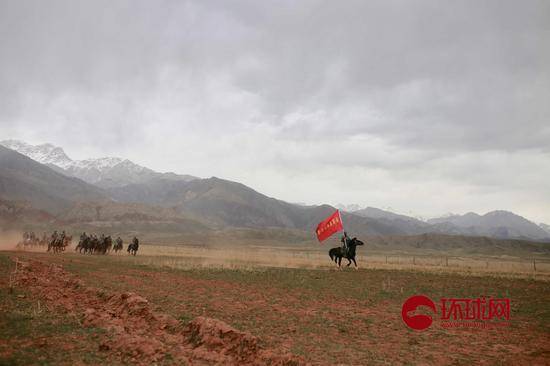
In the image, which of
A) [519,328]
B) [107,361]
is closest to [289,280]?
[519,328]

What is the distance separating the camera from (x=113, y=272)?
78.4ft

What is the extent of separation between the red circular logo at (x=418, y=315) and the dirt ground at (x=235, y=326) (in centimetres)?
37

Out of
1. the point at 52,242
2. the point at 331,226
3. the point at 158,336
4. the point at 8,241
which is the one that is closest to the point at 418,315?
the point at 158,336

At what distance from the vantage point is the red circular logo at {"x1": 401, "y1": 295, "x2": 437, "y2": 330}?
43.9ft

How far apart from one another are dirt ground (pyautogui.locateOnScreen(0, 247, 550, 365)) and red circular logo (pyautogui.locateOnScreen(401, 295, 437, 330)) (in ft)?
1.21

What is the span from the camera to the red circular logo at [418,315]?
43.9 ft

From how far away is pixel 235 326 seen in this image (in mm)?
12211

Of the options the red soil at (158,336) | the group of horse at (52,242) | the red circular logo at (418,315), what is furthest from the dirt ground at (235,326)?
the group of horse at (52,242)

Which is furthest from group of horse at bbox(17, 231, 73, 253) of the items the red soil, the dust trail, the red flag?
the red flag

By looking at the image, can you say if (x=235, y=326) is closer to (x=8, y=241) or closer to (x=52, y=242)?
(x=52, y=242)

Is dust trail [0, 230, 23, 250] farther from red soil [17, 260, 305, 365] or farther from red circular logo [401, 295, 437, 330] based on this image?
red circular logo [401, 295, 437, 330]

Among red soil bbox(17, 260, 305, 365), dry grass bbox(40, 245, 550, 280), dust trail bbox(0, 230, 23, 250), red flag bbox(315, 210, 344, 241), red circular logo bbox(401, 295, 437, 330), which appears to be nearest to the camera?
red soil bbox(17, 260, 305, 365)

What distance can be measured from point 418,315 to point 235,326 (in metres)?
7.28

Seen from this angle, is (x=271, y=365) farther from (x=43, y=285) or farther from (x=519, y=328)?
(x=43, y=285)
